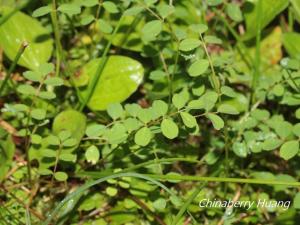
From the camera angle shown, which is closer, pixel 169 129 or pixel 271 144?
pixel 169 129

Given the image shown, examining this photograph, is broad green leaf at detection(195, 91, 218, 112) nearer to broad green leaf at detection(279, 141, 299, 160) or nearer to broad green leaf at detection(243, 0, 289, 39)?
broad green leaf at detection(279, 141, 299, 160)

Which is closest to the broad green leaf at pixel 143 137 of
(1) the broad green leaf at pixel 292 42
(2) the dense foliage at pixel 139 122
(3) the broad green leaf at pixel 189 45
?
(2) the dense foliage at pixel 139 122

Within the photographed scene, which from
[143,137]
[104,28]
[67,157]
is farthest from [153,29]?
[67,157]

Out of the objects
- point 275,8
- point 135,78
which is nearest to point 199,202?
point 135,78

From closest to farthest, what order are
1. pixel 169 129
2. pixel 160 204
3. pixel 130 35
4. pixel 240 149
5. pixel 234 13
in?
1. pixel 169 129
2. pixel 160 204
3. pixel 240 149
4. pixel 234 13
5. pixel 130 35

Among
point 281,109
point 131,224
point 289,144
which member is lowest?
point 131,224

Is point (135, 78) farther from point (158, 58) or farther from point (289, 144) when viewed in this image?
point (289, 144)

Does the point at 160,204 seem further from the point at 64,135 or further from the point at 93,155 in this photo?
the point at 64,135
